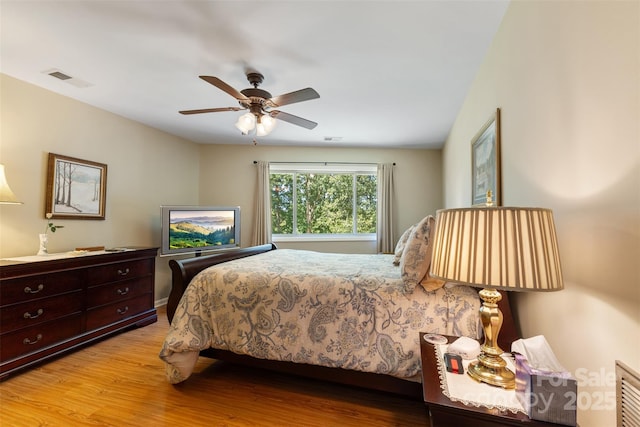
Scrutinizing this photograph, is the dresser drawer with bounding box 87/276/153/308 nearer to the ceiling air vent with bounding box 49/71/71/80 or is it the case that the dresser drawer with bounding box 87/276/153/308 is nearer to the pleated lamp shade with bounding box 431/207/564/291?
the ceiling air vent with bounding box 49/71/71/80

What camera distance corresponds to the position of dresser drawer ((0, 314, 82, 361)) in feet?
6.77

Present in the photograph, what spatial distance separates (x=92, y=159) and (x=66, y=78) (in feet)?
2.96

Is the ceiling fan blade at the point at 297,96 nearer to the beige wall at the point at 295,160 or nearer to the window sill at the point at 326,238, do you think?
the beige wall at the point at 295,160

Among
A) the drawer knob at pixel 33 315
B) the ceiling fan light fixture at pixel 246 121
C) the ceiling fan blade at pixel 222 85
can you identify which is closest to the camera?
the ceiling fan blade at pixel 222 85

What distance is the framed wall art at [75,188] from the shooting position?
9.04 ft

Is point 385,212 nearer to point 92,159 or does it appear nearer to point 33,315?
point 92,159

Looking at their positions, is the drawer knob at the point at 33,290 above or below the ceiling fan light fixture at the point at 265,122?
below

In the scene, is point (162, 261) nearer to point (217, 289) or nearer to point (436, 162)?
point (217, 289)

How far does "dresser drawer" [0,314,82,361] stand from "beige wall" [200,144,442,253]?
2508 millimetres

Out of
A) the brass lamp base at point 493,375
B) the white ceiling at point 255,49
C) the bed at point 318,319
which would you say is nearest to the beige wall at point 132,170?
the white ceiling at point 255,49

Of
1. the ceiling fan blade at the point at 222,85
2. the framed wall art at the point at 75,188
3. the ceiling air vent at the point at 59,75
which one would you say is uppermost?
the ceiling air vent at the point at 59,75

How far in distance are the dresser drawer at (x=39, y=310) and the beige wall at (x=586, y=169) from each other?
11.2 feet

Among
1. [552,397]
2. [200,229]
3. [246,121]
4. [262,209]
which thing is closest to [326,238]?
[262,209]

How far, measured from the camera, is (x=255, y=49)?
2133 mm
